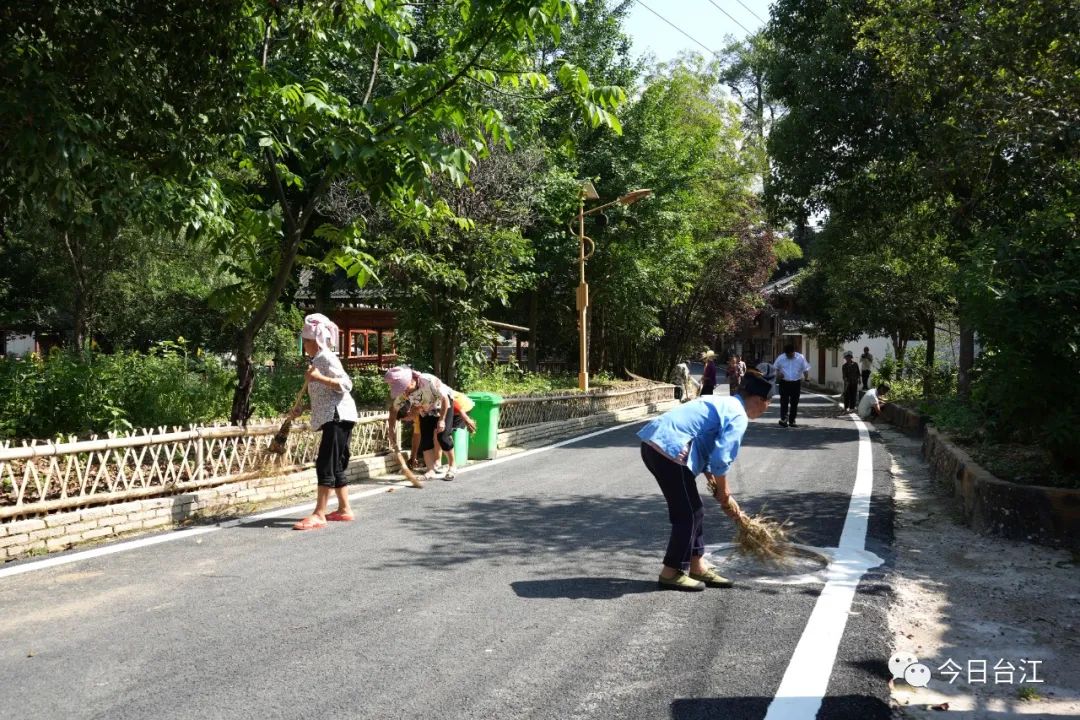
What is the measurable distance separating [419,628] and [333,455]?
3.10m

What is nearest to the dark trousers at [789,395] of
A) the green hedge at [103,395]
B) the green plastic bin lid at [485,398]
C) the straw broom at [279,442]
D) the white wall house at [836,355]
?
the green plastic bin lid at [485,398]

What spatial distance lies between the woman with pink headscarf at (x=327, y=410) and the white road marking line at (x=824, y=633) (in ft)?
13.5

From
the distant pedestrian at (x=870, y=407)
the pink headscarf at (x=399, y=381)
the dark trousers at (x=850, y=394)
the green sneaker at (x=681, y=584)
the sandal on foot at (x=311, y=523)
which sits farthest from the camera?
the dark trousers at (x=850, y=394)

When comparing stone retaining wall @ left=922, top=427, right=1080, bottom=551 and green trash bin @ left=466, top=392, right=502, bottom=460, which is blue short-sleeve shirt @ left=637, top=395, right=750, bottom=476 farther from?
green trash bin @ left=466, top=392, right=502, bottom=460

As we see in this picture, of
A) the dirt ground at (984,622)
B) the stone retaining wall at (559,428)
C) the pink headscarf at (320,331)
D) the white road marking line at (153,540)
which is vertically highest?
the pink headscarf at (320,331)

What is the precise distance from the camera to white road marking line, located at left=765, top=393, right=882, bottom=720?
3744 mm

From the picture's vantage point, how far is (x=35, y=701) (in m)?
3.69

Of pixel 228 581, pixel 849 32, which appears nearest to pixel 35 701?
pixel 228 581

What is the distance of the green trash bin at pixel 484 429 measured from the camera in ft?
40.7

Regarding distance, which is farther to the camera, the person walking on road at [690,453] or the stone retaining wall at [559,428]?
the stone retaining wall at [559,428]

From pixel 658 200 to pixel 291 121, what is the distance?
691 inches

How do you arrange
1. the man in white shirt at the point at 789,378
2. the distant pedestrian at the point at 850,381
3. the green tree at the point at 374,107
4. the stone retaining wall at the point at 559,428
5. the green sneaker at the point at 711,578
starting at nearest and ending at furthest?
1. the green sneaker at the point at 711,578
2. the green tree at the point at 374,107
3. the stone retaining wall at the point at 559,428
4. the man in white shirt at the point at 789,378
5. the distant pedestrian at the point at 850,381

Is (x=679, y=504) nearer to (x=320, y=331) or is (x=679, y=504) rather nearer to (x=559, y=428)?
(x=320, y=331)

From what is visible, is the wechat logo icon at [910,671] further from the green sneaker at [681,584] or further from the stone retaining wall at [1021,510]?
the stone retaining wall at [1021,510]
